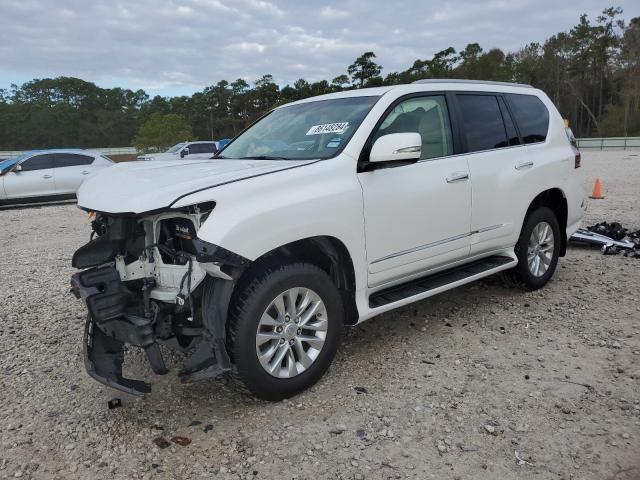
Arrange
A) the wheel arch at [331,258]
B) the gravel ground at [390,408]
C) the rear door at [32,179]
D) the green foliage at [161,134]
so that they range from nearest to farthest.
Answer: the gravel ground at [390,408] < the wheel arch at [331,258] < the rear door at [32,179] < the green foliage at [161,134]

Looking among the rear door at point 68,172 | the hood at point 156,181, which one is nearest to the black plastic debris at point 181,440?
the hood at point 156,181

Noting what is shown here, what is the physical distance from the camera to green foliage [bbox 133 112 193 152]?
46.9 m

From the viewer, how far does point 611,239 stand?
6.74m

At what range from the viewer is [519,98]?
16.3 feet

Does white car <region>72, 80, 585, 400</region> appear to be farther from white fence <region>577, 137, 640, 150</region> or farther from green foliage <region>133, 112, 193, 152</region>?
green foliage <region>133, 112, 193, 152</region>

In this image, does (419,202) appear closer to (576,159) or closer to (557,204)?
(557,204)

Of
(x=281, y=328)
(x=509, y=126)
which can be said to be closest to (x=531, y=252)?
(x=509, y=126)

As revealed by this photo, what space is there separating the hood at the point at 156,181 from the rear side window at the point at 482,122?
1.69 meters

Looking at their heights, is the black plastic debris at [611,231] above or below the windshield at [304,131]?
below

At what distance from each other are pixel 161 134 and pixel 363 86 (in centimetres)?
2708

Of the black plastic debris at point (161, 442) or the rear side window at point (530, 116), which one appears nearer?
the black plastic debris at point (161, 442)

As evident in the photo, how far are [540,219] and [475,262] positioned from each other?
3.10 ft

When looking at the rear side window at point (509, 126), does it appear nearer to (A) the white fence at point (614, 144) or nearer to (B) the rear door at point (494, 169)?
(B) the rear door at point (494, 169)

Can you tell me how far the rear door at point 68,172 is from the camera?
13.1 meters
